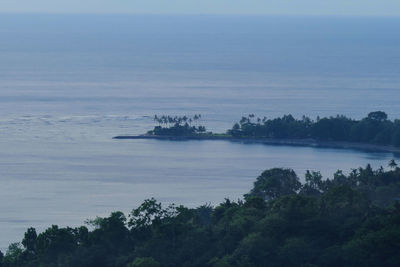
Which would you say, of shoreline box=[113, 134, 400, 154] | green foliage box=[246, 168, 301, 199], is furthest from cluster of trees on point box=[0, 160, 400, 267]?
shoreline box=[113, 134, 400, 154]

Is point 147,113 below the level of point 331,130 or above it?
above

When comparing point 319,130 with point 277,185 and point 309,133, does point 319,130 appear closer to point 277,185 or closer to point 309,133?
point 309,133

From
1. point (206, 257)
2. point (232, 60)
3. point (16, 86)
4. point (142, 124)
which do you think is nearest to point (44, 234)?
point (206, 257)

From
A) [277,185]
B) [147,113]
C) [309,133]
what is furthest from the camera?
[147,113]

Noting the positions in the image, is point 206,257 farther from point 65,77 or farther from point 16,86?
point 65,77

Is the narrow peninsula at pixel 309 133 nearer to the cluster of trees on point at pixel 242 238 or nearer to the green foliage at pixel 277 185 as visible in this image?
the green foliage at pixel 277 185

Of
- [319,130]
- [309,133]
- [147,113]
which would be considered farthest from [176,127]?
[147,113]
